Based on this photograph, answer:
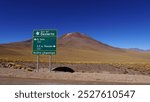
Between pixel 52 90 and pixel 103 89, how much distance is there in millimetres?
979

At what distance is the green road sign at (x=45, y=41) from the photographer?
21688 millimetres

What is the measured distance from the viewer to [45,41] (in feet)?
71.5

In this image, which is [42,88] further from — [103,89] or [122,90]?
[122,90]

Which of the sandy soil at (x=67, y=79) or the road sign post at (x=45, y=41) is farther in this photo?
the road sign post at (x=45, y=41)

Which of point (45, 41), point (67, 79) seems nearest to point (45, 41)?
point (45, 41)

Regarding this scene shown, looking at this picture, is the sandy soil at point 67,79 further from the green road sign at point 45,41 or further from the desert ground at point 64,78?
the green road sign at point 45,41

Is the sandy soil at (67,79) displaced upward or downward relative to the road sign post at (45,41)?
downward

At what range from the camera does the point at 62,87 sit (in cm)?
491

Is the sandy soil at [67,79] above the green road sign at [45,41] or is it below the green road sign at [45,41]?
below

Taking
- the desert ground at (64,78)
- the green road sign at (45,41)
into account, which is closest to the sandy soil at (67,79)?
the desert ground at (64,78)

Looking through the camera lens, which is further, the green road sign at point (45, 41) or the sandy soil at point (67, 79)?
the green road sign at point (45, 41)

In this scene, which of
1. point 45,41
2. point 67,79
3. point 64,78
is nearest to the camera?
point 67,79

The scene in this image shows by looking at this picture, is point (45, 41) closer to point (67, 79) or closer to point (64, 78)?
point (64, 78)

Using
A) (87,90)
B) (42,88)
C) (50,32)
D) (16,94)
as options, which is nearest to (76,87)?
(87,90)
